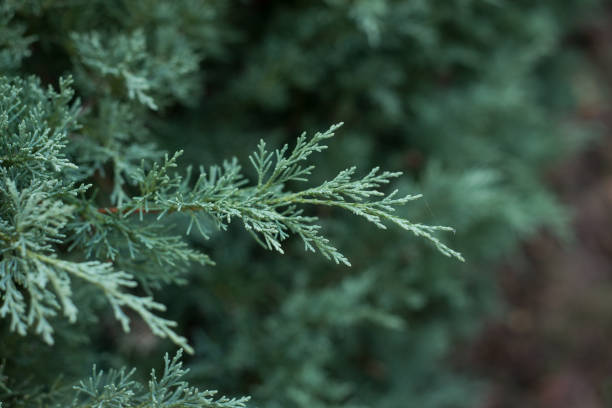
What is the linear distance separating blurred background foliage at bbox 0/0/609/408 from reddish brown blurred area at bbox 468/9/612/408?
28.8 inches

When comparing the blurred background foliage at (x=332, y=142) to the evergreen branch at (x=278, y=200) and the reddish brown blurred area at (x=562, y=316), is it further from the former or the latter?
the reddish brown blurred area at (x=562, y=316)

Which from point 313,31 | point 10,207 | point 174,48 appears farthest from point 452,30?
point 10,207

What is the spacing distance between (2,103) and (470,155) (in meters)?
2.27

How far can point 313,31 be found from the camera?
243cm

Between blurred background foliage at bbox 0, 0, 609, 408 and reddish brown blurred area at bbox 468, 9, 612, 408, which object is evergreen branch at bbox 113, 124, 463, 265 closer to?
blurred background foliage at bbox 0, 0, 609, 408

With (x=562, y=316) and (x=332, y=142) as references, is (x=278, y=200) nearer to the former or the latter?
(x=332, y=142)

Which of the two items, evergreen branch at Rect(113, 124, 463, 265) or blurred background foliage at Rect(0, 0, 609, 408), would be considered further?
blurred background foliage at Rect(0, 0, 609, 408)

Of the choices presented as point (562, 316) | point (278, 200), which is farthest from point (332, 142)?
point (562, 316)

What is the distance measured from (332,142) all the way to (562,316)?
104 inches

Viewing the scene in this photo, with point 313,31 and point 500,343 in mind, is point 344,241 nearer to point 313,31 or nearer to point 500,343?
point 313,31

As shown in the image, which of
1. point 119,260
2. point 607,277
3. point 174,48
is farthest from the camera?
point 607,277

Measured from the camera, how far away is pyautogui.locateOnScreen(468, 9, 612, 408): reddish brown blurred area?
13.2 feet

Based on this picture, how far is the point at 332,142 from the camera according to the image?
271cm

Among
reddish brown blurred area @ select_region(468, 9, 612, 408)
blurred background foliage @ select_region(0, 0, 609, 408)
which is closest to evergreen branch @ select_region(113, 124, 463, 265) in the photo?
blurred background foliage @ select_region(0, 0, 609, 408)
